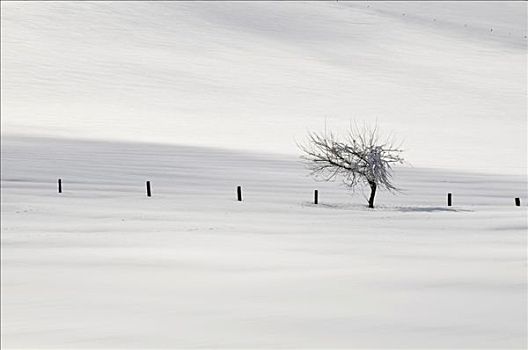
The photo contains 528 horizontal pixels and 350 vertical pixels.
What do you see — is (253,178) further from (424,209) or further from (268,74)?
(268,74)

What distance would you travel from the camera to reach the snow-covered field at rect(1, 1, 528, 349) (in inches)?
470

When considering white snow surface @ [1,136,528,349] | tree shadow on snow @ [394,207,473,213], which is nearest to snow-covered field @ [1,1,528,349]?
white snow surface @ [1,136,528,349]

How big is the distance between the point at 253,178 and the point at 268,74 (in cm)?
3451

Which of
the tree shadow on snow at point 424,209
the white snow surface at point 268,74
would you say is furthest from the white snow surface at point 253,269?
the white snow surface at point 268,74

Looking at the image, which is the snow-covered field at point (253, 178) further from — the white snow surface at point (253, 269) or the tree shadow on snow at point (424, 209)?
the tree shadow on snow at point (424, 209)

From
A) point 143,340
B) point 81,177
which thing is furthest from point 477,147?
point 143,340

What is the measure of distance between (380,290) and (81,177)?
19165mm

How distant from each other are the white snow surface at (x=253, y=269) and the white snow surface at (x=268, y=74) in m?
16.9

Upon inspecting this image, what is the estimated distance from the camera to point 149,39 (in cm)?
7412

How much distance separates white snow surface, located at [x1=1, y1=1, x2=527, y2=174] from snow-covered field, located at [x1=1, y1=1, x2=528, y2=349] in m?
0.25

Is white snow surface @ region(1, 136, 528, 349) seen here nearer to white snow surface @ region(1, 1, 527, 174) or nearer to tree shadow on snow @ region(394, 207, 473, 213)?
tree shadow on snow @ region(394, 207, 473, 213)

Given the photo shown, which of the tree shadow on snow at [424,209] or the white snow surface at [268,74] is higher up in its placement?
the white snow surface at [268,74]

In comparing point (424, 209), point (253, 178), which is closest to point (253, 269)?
point (424, 209)

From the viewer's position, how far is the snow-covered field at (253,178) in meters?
11.9
